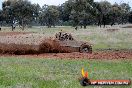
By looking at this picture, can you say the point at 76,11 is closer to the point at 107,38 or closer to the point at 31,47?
the point at 107,38

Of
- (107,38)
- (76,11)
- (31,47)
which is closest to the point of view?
(31,47)

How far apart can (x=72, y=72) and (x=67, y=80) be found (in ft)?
10.5

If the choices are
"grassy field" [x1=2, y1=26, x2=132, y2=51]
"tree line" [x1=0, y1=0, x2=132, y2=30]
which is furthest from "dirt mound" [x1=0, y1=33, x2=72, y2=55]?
"tree line" [x1=0, y1=0, x2=132, y2=30]

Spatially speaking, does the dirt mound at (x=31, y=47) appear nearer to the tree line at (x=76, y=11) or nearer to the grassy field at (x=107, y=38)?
the grassy field at (x=107, y=38)

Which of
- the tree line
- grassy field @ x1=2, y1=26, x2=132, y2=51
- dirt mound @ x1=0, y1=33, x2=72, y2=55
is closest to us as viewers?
dirt mound @ x1=0, y1=33, x2=72, y2=55

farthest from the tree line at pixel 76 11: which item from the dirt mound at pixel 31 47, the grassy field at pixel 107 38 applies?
the dirt mound at pixel 31 47

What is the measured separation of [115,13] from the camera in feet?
413

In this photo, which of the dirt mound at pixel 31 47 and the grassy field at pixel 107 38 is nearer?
the dirt mound at pixel 31 47

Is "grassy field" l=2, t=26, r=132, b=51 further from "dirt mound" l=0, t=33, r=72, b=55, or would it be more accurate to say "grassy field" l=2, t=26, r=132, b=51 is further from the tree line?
the tree line

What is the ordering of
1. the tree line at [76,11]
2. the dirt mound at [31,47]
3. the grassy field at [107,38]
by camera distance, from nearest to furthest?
1. the dirt mound at [31,47]
2. the grassy field at [107,38]
3. the tree line at [76,11]

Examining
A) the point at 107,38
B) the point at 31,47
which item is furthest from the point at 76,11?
the point at 31,47

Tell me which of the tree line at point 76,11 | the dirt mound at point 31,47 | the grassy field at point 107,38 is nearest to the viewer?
the dirt mound at point 31,47

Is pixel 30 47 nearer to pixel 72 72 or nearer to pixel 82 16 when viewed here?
pixel 72 72

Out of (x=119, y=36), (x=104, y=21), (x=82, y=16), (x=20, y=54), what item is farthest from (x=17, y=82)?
(x=104, y=21)
